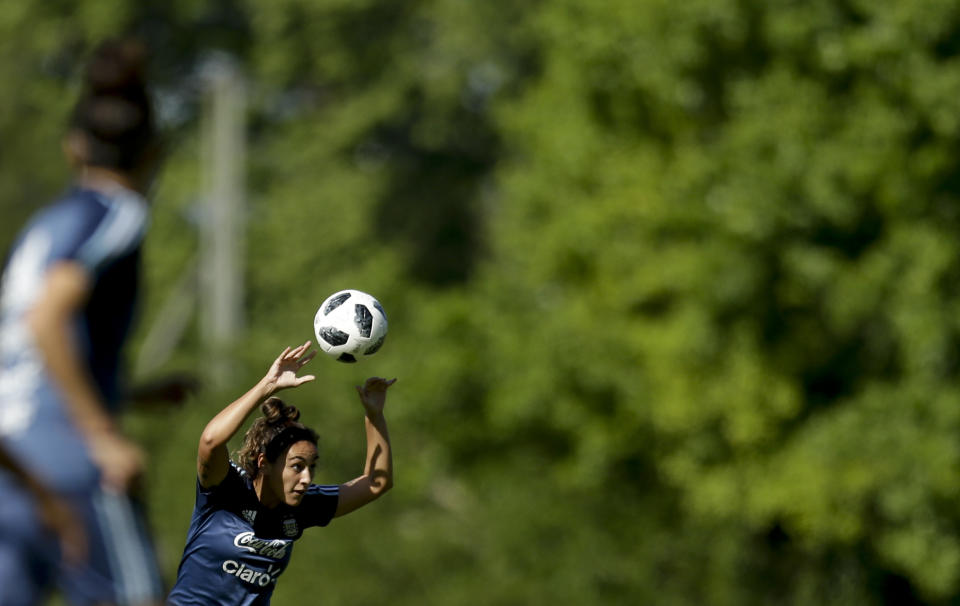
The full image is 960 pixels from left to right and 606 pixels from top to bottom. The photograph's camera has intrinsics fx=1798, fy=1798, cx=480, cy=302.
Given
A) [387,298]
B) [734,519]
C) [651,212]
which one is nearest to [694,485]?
[734,519]

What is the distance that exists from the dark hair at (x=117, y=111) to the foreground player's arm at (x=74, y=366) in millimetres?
467

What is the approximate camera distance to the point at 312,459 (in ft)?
23.4

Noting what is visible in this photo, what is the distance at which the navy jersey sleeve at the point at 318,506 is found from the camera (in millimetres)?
7277

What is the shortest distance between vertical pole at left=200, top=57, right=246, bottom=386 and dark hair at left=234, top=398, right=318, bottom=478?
81.0ft

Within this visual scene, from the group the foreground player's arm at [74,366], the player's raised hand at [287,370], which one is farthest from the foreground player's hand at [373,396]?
the foreground player's arm at [74,366]

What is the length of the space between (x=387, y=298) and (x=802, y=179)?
40.0ft

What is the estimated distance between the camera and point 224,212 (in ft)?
115

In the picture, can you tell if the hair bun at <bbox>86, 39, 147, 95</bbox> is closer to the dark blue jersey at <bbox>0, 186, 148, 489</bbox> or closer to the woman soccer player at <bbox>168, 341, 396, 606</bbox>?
the dark blue jersey at <bbox>0, 186, 148, 489</bbox>

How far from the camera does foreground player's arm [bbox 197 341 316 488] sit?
601cm

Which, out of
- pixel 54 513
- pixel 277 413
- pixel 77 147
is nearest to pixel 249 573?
pixel 277 413

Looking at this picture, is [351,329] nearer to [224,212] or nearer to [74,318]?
[74,318]

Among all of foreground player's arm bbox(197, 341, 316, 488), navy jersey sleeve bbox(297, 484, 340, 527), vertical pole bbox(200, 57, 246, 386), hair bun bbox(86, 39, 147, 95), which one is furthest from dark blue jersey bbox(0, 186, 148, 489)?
vertical pole bbox(200, 57, 246, 386)

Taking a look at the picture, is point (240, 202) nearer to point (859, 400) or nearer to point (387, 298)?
point (387, 298)

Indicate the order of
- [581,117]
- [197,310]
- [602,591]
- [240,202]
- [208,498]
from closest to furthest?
[208,498] < [602,591] < [581,117] < [240,202] < [197,310]
